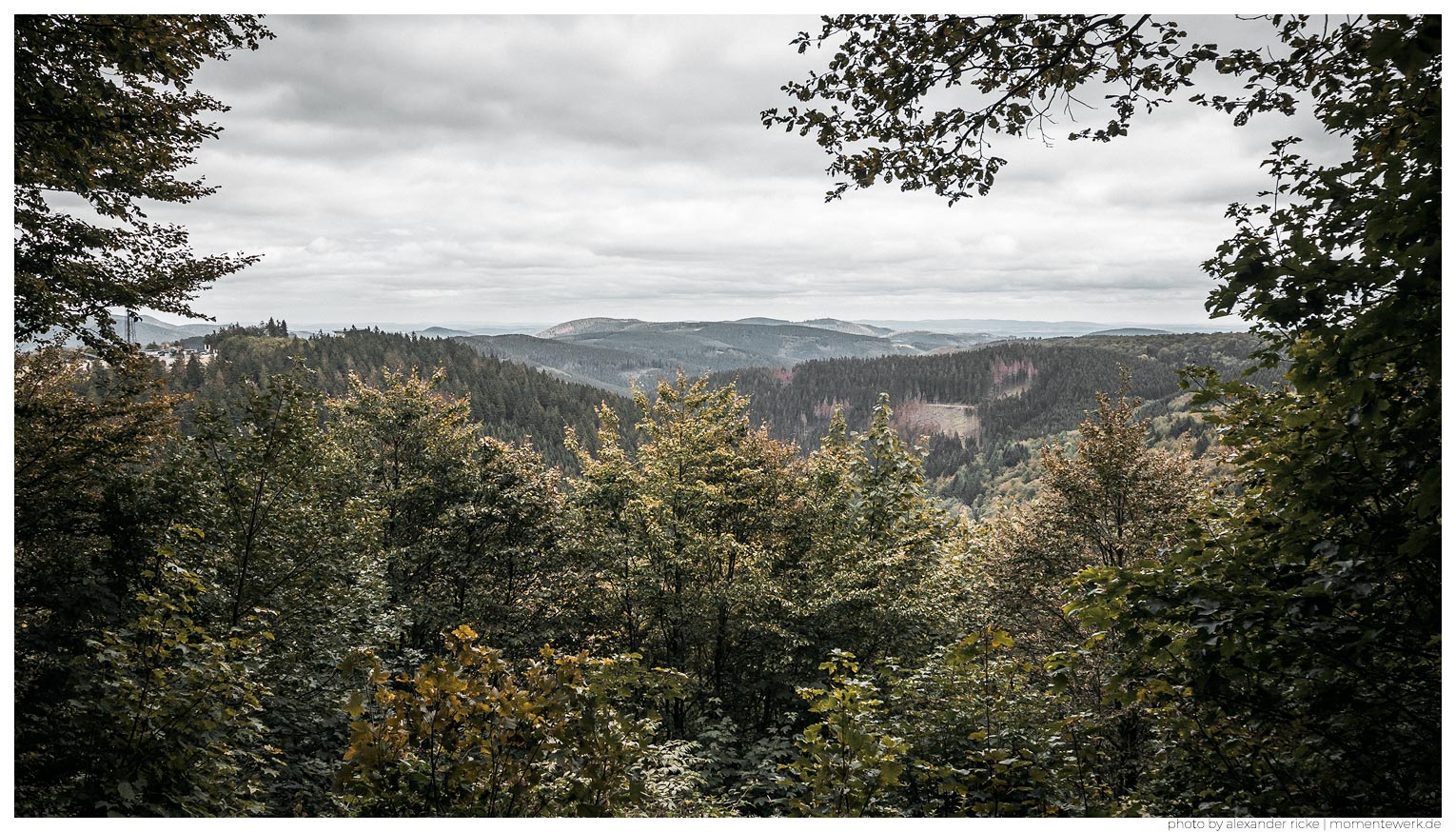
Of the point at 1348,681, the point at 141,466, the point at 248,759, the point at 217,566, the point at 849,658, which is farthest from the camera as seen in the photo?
the point at 141,466

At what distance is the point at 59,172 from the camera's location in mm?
6398

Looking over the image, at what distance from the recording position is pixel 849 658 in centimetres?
553

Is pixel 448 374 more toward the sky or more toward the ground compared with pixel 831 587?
more toward the sky

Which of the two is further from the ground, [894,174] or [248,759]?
[894,174]

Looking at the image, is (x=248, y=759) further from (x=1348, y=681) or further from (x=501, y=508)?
(x=501, y=508)

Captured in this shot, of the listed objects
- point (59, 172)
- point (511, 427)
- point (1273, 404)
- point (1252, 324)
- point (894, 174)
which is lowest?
point (511, 427)

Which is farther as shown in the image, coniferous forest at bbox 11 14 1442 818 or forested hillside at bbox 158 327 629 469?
forested hillside at bbox 158 327 629 469

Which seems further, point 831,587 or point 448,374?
point 448,374

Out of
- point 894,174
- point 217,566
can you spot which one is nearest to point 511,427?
point 217,566

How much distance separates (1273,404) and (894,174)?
2.92 m

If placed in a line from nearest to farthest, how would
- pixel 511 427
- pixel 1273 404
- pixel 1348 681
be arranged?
1. pixel 1348 681
2. pixel 1273 404
3. pixel 511 427

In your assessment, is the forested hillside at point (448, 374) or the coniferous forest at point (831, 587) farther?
Result: the forested hillside at point (448, 374)

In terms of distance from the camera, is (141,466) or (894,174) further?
(141,466)

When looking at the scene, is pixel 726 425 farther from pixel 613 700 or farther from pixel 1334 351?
pixel 1334 351
